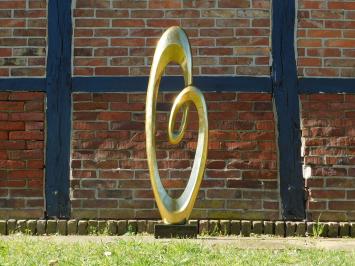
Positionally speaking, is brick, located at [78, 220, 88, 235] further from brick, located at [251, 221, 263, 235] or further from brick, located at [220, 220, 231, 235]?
brick, located at [251, 221, 263, 235]

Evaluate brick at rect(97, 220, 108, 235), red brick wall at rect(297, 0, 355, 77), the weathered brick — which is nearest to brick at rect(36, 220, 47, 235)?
the weathered brick

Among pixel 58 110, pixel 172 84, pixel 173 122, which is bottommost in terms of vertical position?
pixel 173 122

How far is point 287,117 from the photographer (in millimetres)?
5344

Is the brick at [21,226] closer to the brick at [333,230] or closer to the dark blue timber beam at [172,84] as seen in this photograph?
the dark blue timber beam at [172,84]

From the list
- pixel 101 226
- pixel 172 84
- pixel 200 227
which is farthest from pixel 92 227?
pixel 172 84

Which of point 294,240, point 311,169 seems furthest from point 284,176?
point 294,240

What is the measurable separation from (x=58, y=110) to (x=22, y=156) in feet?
1.63

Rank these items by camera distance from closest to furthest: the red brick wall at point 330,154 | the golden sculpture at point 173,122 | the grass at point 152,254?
the grass at point 152,254
the golden sculpture at point 173,122
the red brick wall at point 330,154

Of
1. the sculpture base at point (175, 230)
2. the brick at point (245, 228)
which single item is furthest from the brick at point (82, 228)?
the brick at point (245, 228)

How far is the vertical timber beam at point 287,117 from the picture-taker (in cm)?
532

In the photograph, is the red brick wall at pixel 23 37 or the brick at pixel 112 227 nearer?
the brick at pixel 112 227

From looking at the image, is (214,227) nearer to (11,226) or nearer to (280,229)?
(280,229)

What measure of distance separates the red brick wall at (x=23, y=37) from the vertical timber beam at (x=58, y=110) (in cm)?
8

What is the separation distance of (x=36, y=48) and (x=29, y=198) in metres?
1.29
